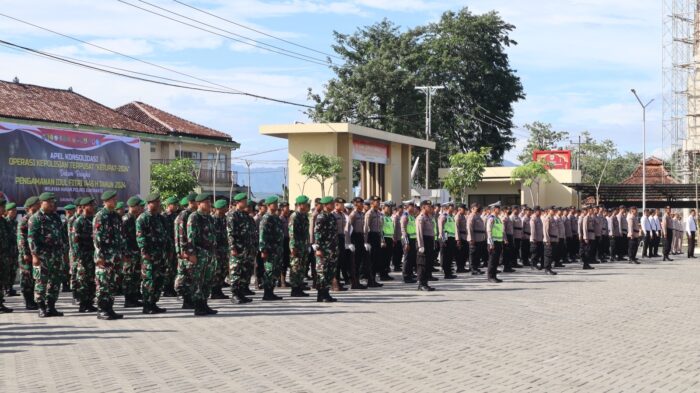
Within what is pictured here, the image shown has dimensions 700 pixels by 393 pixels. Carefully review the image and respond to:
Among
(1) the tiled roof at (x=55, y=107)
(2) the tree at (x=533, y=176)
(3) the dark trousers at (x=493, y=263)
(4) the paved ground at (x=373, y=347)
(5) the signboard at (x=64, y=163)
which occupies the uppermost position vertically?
(1) the tiled roof at (x=55, y=107)

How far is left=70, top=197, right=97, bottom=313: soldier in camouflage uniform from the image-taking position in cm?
1333

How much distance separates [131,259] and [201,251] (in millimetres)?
1811

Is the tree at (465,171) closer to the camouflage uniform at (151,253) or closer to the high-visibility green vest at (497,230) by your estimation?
the high-visibility green vest at (497,230)

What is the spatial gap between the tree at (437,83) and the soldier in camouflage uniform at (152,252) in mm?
40678

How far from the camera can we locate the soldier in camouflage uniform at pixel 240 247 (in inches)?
571

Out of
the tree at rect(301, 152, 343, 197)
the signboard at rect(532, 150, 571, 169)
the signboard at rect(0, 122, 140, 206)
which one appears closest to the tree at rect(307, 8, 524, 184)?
the signboard at rect(532, 150, 571, 169)

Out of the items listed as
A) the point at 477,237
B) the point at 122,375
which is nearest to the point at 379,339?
the point at 122,375

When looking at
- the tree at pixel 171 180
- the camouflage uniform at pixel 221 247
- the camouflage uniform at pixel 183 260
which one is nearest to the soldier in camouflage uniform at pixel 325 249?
the camouflage uniform at pixel 221 247

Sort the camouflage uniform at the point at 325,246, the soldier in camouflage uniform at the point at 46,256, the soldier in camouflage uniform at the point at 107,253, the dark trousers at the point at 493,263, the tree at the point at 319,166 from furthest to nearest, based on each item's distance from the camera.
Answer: the tree at the point at 319,166 < the dark trousers at the point at 493,263 < the camouflage uniform at the point at 325,246 < the soldier in camouflage uniform at the point at 46,256 < the soldier in camouflage uniform at the point at 107,253

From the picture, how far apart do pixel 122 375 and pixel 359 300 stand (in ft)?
24.0

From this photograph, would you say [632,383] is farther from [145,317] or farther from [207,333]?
[145,317]

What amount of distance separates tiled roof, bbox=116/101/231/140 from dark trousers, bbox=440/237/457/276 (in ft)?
106

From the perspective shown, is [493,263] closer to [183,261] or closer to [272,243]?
[272,243]

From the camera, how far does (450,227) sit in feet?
72.9
